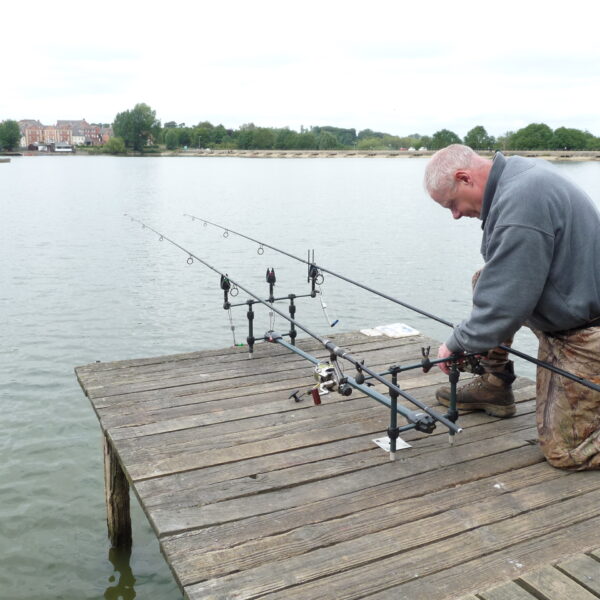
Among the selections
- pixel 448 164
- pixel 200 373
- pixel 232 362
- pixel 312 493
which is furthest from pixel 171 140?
pixel 312 493

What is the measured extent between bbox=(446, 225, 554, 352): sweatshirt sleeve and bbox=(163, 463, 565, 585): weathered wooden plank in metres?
0.63

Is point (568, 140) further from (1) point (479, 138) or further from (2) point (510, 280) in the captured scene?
(2) point (510, 280)

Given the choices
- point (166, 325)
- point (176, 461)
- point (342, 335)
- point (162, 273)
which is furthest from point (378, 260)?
point (176, 461)

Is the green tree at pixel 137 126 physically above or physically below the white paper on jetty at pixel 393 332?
above

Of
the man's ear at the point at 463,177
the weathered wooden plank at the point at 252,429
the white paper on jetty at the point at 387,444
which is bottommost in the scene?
the weathered wooden plank at the point at 252,429

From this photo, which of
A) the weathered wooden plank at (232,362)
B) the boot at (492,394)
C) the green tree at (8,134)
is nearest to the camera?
the boot at (492,394)

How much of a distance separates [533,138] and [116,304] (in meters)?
91.3

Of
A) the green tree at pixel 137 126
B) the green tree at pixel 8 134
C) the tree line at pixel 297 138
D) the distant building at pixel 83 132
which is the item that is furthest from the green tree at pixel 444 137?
the distant building at pixel 83 132

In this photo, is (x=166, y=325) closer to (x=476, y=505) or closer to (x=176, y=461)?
(x=176, y=461)

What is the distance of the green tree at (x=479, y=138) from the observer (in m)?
86.1

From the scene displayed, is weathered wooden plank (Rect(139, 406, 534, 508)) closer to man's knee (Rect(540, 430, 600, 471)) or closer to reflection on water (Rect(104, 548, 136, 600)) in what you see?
man's knee (Rect(540, 430, 600, 471))

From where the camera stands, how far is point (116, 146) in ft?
378

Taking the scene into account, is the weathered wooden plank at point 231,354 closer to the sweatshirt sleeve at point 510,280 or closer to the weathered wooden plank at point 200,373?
the weathered wooden plank at point 200,373

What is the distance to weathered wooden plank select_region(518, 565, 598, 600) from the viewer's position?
2.22m
